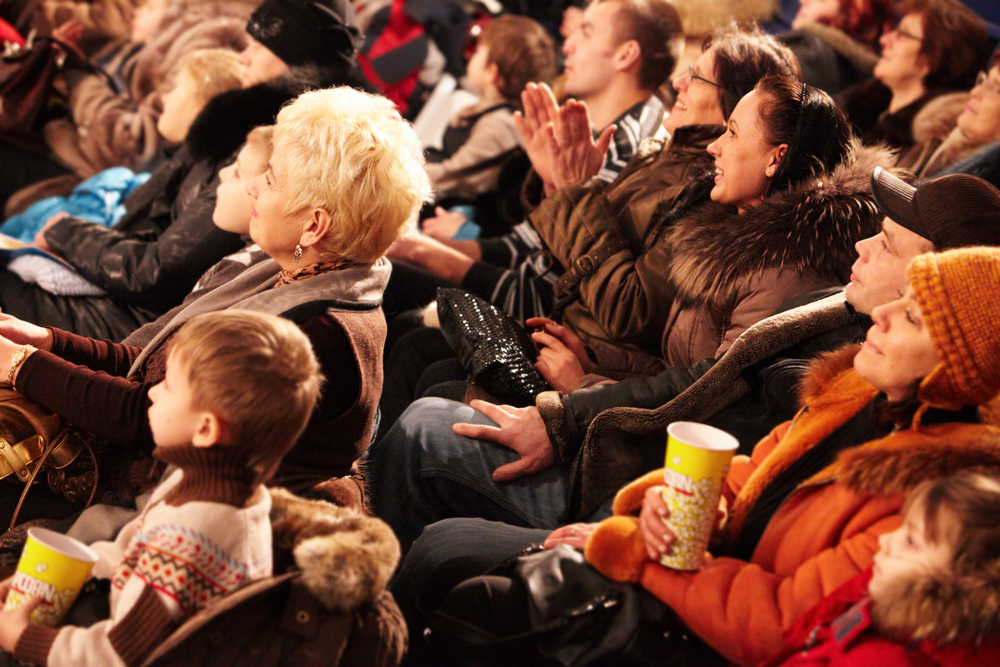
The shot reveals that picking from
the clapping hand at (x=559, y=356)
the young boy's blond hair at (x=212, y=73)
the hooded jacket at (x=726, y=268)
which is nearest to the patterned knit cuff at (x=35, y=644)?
the clapping hand at (x=559, y=356)

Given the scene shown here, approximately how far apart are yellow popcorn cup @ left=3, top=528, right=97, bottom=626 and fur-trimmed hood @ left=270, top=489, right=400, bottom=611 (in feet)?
1.02

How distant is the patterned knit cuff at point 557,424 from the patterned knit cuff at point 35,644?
118 centimetres

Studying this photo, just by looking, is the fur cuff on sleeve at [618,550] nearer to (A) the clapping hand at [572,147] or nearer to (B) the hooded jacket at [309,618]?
(B) the hooded jacket at [309,618]

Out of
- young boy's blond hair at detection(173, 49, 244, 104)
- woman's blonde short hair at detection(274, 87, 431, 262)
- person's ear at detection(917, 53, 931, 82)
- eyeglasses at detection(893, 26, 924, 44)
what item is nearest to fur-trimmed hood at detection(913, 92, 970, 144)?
person's ear at detection(917, 53, 931, 82)

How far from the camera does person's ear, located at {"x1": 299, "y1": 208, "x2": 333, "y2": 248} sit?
1986 mm

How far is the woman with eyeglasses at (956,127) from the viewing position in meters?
3.37

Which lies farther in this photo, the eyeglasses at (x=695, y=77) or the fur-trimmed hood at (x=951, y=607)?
the eyeglasses at (x=695, y=77)

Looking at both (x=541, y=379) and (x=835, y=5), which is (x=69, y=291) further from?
(x=835, y=5)

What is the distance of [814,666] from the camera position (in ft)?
4.34

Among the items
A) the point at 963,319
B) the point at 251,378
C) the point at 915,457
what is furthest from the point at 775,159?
the point at 251,378

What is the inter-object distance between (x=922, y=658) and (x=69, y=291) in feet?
8.95

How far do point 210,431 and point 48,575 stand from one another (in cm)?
33

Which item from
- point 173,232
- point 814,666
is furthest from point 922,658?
point 173,232

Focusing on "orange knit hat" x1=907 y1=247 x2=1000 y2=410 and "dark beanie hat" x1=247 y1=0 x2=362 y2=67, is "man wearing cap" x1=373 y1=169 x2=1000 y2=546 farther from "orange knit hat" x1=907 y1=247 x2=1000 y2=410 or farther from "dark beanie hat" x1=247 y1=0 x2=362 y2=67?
"dark beanie hat" x1=247 y1=0 x2=362 y2=67
